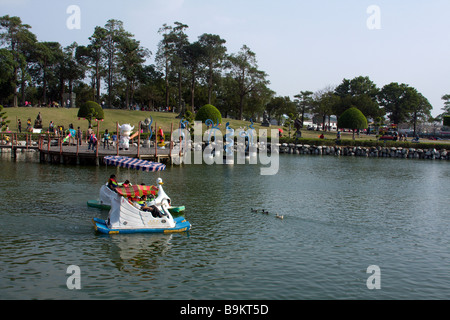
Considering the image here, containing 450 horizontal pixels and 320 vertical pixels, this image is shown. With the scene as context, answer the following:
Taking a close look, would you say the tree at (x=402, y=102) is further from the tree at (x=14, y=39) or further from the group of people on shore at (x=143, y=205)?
the group of people on shore at (x=143, y=205)

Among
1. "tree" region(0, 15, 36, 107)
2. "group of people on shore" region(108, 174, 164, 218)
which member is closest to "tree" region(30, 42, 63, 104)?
"tree" region(0, 15, 36, 107)

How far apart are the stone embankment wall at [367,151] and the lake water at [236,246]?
32.7 metres

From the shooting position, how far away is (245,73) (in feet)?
304

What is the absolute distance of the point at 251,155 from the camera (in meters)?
52.6

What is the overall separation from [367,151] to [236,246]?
5071 cm

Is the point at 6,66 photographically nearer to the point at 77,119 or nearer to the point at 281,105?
the point at 77,119

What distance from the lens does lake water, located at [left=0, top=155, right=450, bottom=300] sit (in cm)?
1349

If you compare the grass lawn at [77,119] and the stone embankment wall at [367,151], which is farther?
the grass lawn at [77,119]

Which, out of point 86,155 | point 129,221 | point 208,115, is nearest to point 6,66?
point 208,115

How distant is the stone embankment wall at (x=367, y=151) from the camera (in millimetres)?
63562

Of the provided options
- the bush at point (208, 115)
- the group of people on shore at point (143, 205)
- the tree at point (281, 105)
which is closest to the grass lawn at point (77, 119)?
the bush at point (208, 115)

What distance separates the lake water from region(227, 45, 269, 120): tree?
63.3 meters

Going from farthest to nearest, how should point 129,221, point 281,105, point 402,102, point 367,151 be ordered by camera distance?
point 281,105
point 402,102
point 367,151
point 129,221

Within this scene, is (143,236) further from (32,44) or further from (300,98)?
(300,98)
